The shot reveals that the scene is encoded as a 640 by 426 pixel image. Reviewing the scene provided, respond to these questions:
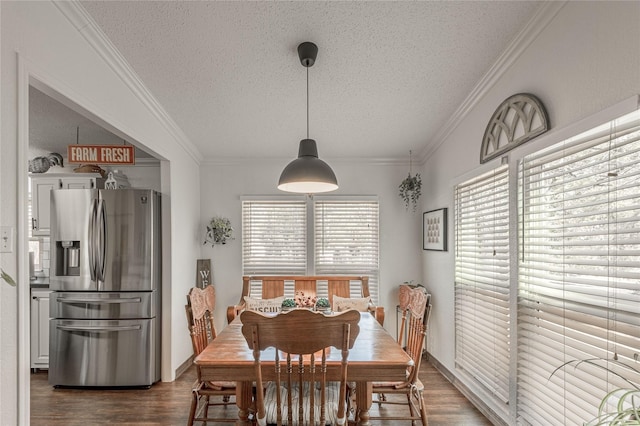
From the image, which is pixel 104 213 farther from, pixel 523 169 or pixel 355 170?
pixel 523 169

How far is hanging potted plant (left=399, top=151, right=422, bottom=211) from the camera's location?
13.8 ft

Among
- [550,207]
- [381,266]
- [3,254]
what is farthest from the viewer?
[381,266]

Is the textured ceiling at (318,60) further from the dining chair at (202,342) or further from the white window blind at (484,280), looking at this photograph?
the dining chair at (202,342)

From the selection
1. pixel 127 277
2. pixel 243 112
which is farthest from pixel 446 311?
pixel 127 277

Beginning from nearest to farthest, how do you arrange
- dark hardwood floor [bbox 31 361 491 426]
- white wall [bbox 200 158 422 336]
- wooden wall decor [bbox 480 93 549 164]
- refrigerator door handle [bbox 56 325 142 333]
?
Answer: wooden wall decor [bbox 480 93 549 164]
dark hardwood floor [bbox 31 361 491 426]
refrigerator door handle [bbox 56 325 142 333]
white wall [bbox 200 158 422 336]

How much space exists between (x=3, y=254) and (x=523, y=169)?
275 cm

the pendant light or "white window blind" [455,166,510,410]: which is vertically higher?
the pendant light

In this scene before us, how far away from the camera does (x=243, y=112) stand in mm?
3162

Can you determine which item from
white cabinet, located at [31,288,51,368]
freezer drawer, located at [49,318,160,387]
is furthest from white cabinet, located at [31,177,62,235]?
freezer drawer, located at [49,318,160,387]

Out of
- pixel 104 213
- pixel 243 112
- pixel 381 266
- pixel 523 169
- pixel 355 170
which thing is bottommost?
pixel 381 266

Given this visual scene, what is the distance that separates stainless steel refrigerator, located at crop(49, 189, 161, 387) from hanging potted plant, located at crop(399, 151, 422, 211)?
109 inches

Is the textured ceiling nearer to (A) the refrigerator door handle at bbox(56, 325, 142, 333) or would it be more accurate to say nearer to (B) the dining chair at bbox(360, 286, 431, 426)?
(B) the dining chair at bbox(360, 286, 431, 426)

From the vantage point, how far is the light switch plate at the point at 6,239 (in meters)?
1.44

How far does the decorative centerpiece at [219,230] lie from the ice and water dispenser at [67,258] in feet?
4.53
